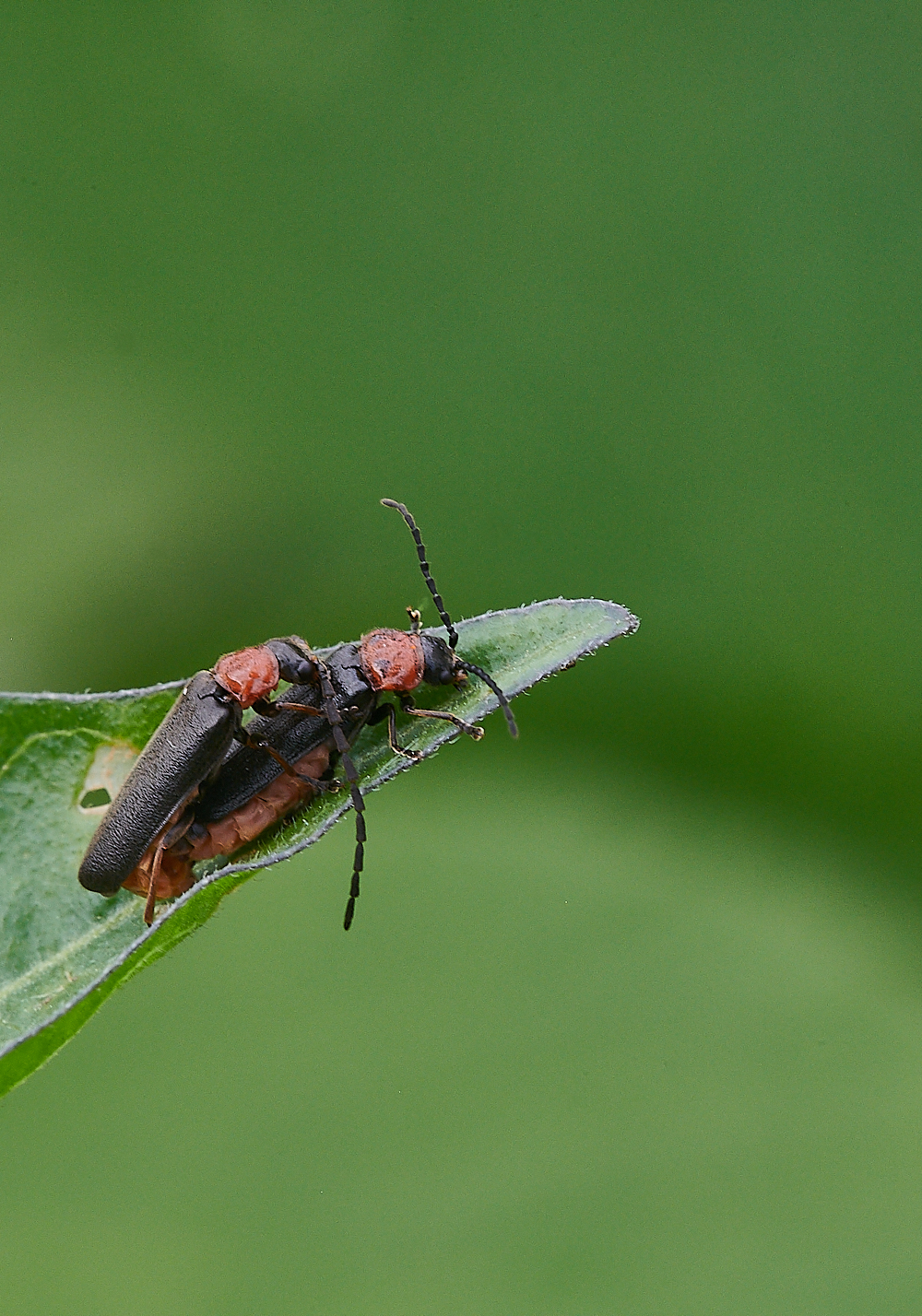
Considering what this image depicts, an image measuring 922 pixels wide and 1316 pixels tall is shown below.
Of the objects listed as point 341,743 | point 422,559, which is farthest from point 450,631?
point 422,559

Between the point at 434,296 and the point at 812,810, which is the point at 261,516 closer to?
the point at 434,296

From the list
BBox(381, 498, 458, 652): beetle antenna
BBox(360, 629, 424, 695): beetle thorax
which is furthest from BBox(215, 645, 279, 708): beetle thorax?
BBox(381, 498, 458, 652): beetle antenna

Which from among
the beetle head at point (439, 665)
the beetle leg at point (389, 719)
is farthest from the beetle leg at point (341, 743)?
the beetle head at point (439, 665)

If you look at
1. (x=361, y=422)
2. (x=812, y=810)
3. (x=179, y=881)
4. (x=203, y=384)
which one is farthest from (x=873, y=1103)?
(x=203, y=384)

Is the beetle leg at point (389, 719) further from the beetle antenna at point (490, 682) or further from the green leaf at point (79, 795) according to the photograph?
the green leaf at point (79, 795)

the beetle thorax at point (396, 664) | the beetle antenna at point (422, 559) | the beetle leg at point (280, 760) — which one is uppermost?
the beetle antenna at point (422, 559)

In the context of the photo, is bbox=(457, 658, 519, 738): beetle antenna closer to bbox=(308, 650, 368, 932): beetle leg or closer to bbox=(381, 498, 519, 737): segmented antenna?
bbox=(381, 498, 519, 737): segmented antenna
